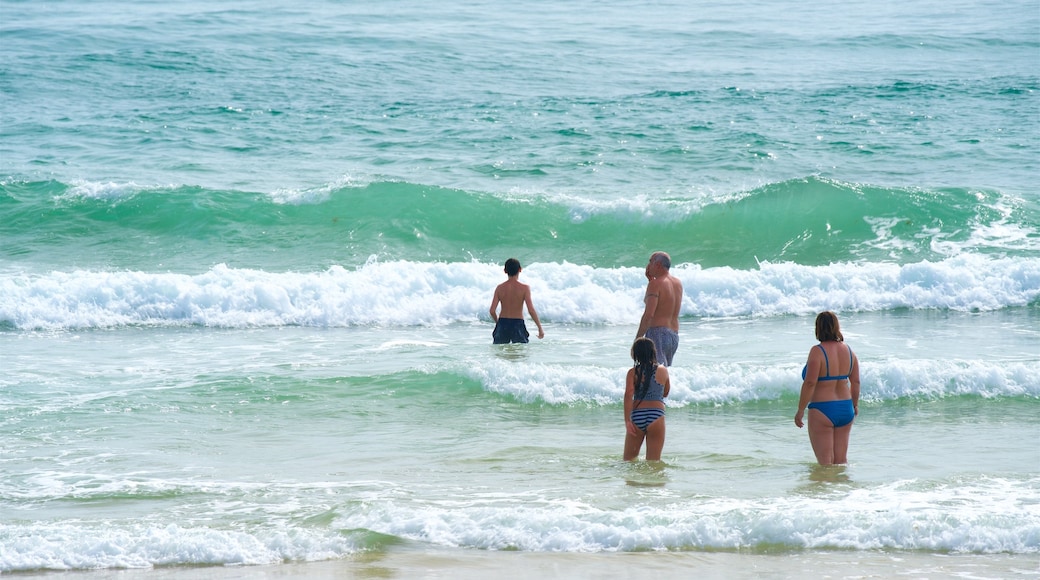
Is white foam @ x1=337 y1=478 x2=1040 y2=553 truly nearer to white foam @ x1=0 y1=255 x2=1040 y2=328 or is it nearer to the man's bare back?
the man's bare back

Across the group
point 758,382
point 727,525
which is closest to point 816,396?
point 727,525

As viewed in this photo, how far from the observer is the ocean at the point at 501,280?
19.2 ft

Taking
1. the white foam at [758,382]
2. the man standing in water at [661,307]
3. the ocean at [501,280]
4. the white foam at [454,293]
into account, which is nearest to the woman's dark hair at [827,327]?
the ocean at [501,280]

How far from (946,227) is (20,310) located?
1406 centimetres

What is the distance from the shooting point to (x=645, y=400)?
6789mm

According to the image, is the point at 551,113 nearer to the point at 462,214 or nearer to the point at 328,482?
the point at 462,214

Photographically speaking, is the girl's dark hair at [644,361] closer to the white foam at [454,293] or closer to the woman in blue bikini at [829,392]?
the woman in blue bikini at [829,392]

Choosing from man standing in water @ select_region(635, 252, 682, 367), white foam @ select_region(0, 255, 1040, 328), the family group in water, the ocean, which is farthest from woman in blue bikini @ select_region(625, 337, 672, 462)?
white foam @ select_region(0, 255, 1040, 328)

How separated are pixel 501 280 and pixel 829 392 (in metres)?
8.18

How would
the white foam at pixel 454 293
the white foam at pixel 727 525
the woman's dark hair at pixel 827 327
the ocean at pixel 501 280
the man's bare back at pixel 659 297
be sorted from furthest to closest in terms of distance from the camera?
the white foam at pixel 454 293
the man's bare back at pixel 659 297
the woman's dark hair at pixel 827 327
the ocean at pixel 501 280
the white foam at pixel 727 525

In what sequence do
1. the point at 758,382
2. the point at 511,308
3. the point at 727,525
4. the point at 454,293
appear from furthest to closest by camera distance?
the point at 454,293 < the point at 511,308 < the point at 758,382 < the point at 727,525

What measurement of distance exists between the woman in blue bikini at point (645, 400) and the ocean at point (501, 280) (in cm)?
17

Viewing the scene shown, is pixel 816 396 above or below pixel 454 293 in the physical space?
below

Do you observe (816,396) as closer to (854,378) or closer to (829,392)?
(829,392)
